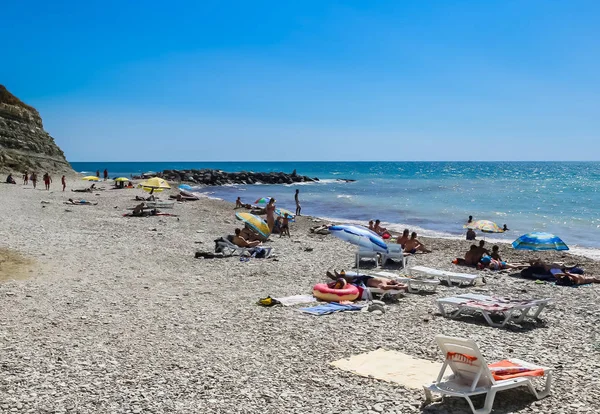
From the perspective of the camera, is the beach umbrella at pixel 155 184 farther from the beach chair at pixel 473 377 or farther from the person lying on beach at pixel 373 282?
the beach chair at pixel 473 377

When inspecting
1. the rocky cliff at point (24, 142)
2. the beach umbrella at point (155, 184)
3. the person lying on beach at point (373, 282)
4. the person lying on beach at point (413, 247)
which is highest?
the rocky cliff at point (24, 142)

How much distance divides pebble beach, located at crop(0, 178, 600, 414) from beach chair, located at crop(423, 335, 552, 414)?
0.21m

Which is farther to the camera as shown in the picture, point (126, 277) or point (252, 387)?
point (126, 277)

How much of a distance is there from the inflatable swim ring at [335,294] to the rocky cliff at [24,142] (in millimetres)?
47048

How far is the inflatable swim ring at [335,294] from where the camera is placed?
1039cm

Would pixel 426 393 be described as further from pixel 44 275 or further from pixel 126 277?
pixel 44 275

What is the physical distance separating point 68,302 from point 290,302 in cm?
408

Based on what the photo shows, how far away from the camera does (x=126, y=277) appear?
1197 cm

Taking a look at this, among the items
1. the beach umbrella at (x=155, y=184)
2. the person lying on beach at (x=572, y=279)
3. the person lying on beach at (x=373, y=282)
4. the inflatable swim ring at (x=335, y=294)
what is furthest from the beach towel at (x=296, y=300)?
the beach umbrella at (x=155, y=184)

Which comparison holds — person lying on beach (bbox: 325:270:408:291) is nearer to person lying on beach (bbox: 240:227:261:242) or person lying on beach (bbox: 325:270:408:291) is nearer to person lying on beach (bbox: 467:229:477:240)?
person lying on beach (bbox: 240:227:261:242)

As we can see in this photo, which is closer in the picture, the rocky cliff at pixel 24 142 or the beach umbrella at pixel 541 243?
the beach umbrella at pixel 541 243

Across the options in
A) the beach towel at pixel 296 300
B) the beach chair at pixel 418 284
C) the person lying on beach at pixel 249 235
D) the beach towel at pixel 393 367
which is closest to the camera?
the beach towel at pixel 393 367

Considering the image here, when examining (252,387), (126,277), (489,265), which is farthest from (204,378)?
(489,265)

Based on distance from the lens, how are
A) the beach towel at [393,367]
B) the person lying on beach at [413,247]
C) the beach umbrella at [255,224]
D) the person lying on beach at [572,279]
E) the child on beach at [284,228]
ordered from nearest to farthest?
the beach towel at [393,367]
the person lying on beach at [572,279]
the beach umbrella at [255,224]
the person lying on beach at [413,247]
the child on beach at [284,228]
